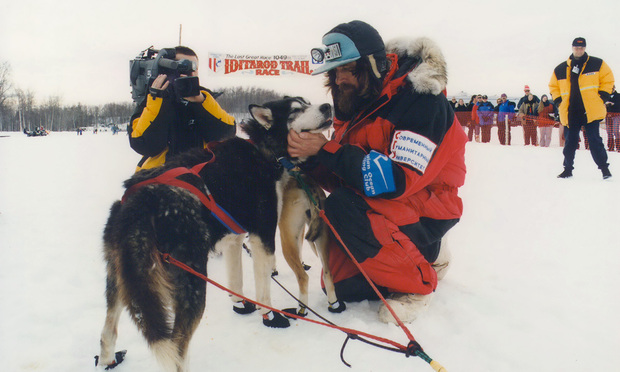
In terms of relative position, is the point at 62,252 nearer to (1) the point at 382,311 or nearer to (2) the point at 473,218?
(1) the point at 382,311

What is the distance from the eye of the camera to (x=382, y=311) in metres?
2.09

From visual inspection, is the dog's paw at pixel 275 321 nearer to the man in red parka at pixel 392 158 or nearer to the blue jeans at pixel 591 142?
the man in red parka at pixel 392 158

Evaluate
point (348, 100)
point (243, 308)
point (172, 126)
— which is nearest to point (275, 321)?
point (243, 308)

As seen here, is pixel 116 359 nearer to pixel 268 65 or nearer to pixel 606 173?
pixel 606 173

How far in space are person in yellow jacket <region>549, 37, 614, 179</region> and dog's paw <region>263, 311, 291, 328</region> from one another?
564cm

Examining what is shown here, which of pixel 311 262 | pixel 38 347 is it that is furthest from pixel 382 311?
pixel 38 347

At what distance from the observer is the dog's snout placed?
2.25m

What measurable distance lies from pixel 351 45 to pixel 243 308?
1.68m

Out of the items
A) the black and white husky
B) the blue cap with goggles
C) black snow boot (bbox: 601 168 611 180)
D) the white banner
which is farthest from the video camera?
the white banner

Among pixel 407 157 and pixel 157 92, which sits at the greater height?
pixel 157 92

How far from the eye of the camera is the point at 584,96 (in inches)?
217

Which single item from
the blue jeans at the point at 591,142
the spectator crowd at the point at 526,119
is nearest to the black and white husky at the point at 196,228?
the blue jeans at the point at 591,142

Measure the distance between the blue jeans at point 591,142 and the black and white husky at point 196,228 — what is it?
515 centimetres

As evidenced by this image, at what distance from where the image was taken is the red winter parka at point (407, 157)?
1.94m
